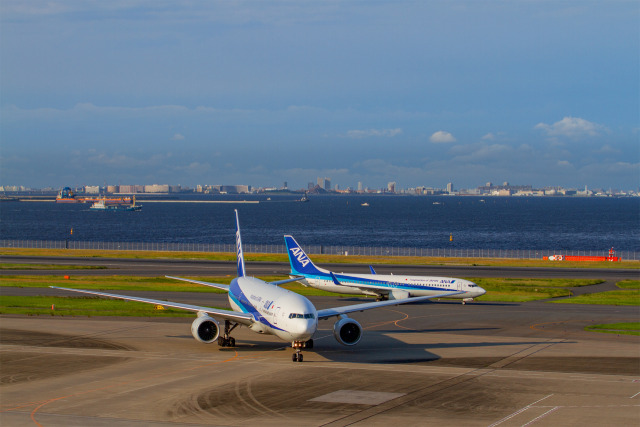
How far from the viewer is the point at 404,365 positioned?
41719 millimetres

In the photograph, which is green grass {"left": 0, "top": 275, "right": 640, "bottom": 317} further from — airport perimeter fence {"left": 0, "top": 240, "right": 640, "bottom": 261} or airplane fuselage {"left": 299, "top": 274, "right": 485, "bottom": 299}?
airport perimeter fence {"left": 0, "top": 240, "right": 640, "bottom": 261}

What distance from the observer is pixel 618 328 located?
55812mm

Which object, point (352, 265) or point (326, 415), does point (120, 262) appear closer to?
point (352, 265)

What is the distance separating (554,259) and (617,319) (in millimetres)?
70845

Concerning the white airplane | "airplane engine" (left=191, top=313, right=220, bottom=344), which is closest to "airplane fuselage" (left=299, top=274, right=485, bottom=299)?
the white airplane

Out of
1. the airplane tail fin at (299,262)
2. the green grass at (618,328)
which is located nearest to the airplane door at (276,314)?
the green grass at (618,328)

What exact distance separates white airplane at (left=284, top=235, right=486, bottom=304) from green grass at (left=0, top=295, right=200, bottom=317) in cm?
1387

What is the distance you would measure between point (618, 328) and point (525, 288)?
2776 centimetres

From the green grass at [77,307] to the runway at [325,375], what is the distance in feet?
10.1

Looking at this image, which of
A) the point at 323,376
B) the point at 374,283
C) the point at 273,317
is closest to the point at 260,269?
the point at 374,283

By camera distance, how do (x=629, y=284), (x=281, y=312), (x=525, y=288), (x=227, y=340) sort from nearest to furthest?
(x=281, y=312), (x=227, y=340), (x=525, y=288), (x=629, y=284)

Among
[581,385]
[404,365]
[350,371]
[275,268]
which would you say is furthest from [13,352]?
[275,268]

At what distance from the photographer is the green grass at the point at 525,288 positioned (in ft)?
252

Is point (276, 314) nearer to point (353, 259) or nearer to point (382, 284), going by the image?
point (382, 284)
